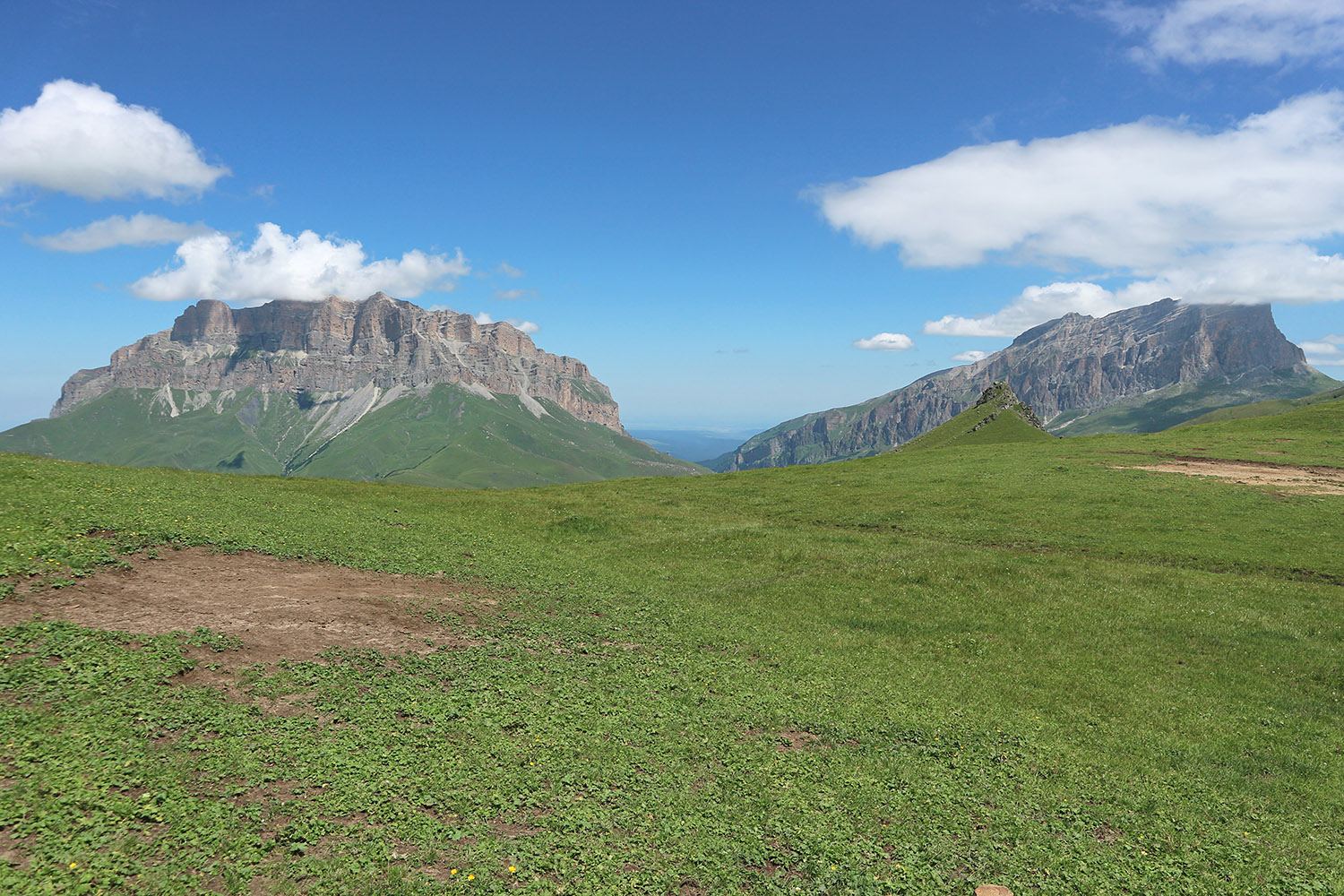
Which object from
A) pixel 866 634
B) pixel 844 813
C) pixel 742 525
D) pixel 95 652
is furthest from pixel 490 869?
pixel 742 525

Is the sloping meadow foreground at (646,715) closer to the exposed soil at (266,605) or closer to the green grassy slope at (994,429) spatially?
the exposed soil at (266,605)

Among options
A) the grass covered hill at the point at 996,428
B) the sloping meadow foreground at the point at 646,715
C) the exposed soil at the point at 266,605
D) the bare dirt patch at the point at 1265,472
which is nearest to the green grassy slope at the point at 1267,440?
the bare dirt patch at the point at 1265,472

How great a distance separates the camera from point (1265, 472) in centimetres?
5953

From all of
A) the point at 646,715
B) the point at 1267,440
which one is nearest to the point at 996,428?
the point at 1267,440

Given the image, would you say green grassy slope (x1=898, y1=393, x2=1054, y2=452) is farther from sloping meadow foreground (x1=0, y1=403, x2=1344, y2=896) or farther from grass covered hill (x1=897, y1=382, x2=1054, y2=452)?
sloping meadow foreground (x1=0, y1=403, x2=1344, y2=896)

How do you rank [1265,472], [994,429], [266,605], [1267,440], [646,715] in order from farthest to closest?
[994,429] < [1267,440] < [1265,472] < [266,605] < [646,715]

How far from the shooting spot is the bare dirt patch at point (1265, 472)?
53156mm

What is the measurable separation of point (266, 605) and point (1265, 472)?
78.3 metres

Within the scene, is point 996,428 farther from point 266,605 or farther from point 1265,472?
point 266,605

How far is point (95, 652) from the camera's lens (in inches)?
680

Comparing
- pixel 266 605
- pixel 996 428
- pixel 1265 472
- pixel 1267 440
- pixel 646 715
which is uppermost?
pixel 996 428

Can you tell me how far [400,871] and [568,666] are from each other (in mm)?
10634

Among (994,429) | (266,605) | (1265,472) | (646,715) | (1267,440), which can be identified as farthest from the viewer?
(994,429)

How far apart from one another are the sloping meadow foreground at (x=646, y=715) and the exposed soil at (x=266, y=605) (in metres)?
0.19
